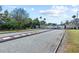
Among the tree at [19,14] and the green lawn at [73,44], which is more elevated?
the tree at [19,14]

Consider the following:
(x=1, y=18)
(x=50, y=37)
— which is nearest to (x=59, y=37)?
(x=50, y=37)

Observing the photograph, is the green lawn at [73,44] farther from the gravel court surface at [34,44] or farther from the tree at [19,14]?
the tree at [19,14]

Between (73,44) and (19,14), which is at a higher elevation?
(19,14)

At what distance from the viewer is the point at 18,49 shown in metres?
12.0

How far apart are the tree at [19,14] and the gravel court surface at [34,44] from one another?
0.81m

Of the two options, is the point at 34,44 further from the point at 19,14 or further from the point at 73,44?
the point at 73,44

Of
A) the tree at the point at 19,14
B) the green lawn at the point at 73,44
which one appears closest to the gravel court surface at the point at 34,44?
the green lawn at the point at 73,44

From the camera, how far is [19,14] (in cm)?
1248

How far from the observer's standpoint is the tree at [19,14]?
12.1 m

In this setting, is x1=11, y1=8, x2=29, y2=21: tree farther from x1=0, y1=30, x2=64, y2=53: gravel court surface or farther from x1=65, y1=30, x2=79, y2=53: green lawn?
x1=65, y1=30, x2=79, y2=53: green lawn

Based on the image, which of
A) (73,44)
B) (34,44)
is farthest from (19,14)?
(73,44)

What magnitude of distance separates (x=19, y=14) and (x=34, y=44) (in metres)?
1.12

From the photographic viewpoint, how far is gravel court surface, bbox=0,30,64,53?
11977 millimetres
